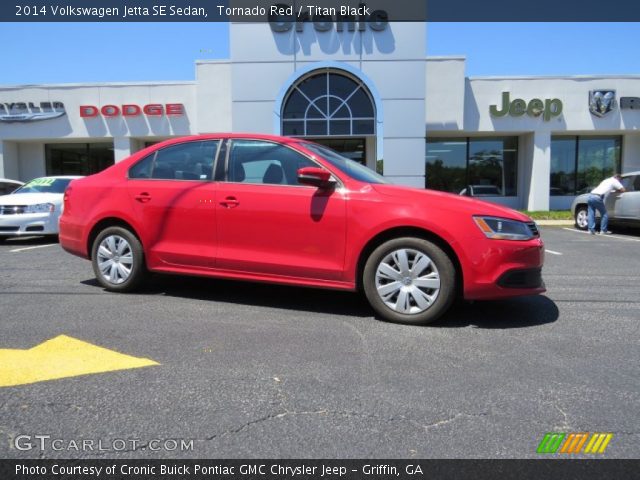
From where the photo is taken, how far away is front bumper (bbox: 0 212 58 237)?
9.45 metres

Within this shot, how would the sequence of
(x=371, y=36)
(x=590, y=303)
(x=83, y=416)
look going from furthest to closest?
(x=371, y=36)
(x=590, y=303)
(x=83, y=416)

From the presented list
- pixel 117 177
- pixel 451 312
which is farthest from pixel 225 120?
pixel 451 312

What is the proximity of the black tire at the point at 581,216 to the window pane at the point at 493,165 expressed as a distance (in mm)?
7093

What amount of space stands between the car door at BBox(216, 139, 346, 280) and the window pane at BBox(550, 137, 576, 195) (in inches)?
759

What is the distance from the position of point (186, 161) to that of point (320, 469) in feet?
12.0

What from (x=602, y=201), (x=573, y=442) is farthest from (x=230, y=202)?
(x=602, y=201)

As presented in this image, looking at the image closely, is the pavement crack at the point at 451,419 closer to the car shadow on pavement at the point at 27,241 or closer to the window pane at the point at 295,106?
the car shadow on pavement at the point at 27,241

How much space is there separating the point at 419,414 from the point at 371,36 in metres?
16.4

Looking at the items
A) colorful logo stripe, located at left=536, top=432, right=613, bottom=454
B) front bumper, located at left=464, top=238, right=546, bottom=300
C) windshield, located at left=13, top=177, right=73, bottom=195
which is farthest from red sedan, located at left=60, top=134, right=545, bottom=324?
windshield, located at left=13, top=177, right=73, bottom=195

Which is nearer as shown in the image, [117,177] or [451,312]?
[451,312]

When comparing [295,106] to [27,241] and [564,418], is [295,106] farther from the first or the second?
[564,418]

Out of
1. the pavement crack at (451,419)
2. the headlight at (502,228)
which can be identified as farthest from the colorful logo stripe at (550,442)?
the headlight at (502,228)

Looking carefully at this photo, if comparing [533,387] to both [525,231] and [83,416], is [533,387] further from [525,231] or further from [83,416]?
[83,416]

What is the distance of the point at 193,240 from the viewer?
4859 millimetres
